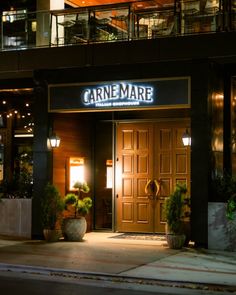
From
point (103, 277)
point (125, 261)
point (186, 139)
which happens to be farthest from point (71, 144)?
point (103, 277)

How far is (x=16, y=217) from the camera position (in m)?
15.4

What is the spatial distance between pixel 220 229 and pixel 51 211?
13.5ft

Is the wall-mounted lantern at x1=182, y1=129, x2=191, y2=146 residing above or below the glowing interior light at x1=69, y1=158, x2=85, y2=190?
above

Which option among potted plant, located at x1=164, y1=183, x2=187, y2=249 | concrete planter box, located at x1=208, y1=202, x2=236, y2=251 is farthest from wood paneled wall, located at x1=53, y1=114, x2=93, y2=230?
concrete planter box, located at x1=208, y1=202, x2=236, y2=251

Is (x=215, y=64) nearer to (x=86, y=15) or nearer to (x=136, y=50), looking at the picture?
(x=136, y=50)

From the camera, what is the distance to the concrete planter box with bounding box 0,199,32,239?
49.8ft

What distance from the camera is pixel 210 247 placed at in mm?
13312

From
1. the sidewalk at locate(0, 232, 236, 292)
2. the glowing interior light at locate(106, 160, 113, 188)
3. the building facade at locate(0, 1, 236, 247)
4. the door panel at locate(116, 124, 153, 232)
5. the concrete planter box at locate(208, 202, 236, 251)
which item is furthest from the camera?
the glowing interior light at locate(106, 160, 113, 188)

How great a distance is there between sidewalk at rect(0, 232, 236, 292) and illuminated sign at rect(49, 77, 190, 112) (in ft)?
11.0

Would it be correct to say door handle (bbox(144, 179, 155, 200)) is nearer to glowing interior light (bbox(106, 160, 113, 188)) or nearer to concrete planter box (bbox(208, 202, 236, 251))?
glowing interior light (bbox(106, 160, 113, 188))

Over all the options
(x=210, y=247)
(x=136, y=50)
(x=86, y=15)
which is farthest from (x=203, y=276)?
(x=86, y=15)

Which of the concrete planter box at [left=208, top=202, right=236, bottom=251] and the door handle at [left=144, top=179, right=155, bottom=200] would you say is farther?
the door handle at [left=144, top=179, right=155, bottom=200]

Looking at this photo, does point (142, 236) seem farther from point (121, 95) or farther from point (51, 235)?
point (121, 95)

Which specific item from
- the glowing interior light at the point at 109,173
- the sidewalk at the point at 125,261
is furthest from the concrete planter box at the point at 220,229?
the glowing interior light at the point at 109,173
